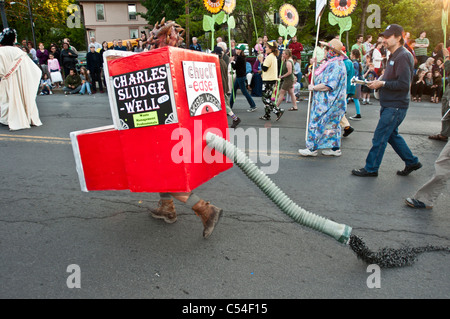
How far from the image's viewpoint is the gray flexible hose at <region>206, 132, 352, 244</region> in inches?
105

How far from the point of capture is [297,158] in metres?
5.84

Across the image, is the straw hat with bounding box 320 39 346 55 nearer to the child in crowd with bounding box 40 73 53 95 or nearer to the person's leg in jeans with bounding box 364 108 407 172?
the person's leg in jeans with bounding box 364 108 407 172

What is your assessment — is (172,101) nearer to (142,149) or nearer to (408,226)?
(142,149)

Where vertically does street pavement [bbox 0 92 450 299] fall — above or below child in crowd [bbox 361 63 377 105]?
below

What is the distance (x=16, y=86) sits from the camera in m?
7.95

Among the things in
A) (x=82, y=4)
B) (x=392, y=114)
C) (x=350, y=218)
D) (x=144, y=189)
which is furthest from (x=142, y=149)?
(x=82, y=4)

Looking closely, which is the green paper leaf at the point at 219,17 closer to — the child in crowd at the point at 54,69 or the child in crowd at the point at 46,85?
the child in crowd at the point at 46,85

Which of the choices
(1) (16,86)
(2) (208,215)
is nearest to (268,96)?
(1) (16,86)

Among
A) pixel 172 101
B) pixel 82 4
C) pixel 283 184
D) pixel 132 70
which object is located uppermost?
pixel 82 4

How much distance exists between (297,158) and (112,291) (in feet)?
13.3

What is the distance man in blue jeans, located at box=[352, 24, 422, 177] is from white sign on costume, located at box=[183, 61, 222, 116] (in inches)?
96.8

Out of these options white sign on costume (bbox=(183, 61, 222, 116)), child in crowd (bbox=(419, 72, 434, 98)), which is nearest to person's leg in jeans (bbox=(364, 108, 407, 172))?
white sign on costume (bbox=(183, 61, 222, 116))

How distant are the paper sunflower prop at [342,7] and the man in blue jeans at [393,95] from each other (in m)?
4.67

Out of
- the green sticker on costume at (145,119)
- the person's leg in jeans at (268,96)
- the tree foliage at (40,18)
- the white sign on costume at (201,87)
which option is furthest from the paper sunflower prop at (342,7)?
the tree foliage at (40,18)
